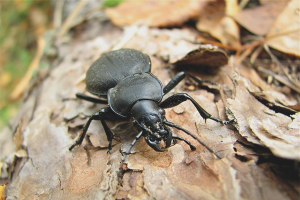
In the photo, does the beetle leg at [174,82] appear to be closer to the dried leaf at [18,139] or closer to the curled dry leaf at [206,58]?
the curled dry leaf at [206,58]

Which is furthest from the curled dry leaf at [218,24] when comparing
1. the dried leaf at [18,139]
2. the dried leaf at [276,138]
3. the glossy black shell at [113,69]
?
the dried leaf at [18,139]

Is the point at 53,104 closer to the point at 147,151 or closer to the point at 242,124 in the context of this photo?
the point at 147,151

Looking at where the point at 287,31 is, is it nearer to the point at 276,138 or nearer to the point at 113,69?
the point at 276,138

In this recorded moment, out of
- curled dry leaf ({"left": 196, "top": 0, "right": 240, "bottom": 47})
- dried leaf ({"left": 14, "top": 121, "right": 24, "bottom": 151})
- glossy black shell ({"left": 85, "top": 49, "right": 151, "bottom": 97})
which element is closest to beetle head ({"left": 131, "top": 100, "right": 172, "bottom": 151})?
glossy black shell ({"left": 85, "top": 49, "right": 151, "bottom": 97})

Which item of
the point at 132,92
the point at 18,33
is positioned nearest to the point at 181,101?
the point at 132,92

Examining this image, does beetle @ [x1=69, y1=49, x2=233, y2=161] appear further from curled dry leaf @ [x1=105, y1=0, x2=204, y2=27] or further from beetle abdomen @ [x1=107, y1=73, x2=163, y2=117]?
curled dry leaf @ [x1=105, y1=0, x2=204, y2=27]

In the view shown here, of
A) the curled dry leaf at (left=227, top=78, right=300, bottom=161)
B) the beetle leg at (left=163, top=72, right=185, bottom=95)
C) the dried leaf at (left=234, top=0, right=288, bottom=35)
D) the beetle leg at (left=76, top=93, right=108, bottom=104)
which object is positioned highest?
the dried leaf at (left=234, top=0, right=288, bottom=35)
